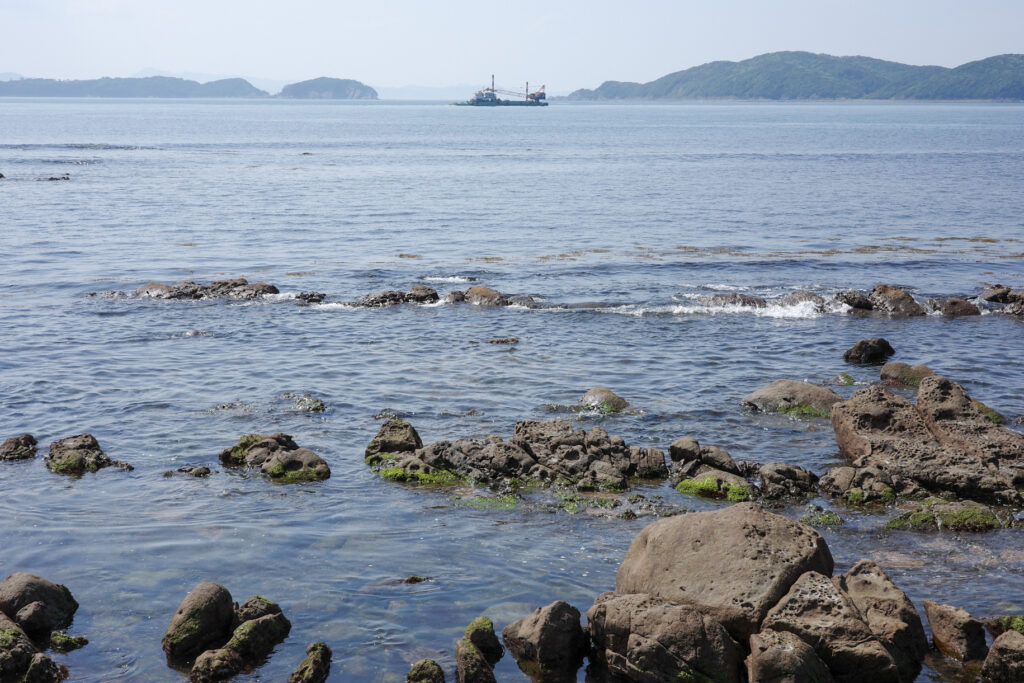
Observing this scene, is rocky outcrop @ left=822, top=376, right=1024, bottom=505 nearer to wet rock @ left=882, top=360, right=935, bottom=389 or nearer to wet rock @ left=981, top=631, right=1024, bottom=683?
wet rock @ left=882, top=360, right=935, bottom=389

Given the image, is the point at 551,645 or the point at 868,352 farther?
the point at 868,352

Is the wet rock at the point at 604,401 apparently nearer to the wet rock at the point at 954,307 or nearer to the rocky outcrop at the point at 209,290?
the wet rock at the point at 954,307

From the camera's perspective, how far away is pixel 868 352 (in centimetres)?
2945

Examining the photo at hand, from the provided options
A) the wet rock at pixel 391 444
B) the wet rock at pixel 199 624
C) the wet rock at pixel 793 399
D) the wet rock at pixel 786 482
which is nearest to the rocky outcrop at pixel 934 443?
the wet rock at pixel 786 482

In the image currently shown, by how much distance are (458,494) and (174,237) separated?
41188 mm

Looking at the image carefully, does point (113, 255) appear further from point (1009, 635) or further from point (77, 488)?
point (1009, 635)

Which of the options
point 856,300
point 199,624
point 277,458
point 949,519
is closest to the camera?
point 199,624

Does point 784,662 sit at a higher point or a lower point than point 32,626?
Answer: higher

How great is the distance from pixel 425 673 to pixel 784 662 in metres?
4.77

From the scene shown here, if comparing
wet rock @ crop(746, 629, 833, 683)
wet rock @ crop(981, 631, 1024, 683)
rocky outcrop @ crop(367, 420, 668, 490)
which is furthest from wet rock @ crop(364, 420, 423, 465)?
wet rock @ crop(981, 631, 1024, 683)

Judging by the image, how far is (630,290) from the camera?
40.8 metres

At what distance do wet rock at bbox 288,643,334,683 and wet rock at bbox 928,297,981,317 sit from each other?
30.9 meters

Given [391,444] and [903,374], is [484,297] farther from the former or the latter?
[391,444]

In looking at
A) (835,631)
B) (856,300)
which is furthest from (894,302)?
(835,631)
